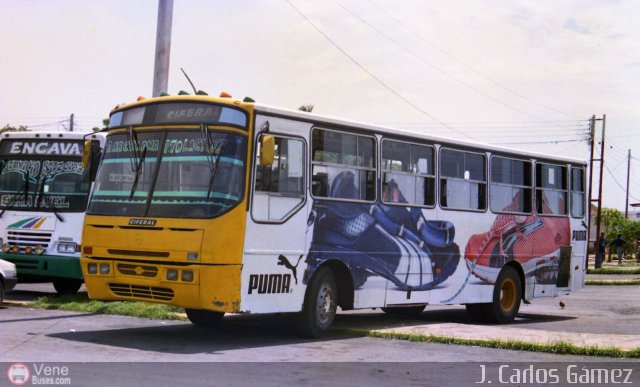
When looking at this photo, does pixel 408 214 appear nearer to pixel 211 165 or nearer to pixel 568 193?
pixel 211 165

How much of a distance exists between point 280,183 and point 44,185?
24.6 feet

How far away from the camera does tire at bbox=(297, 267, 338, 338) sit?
12562 mm

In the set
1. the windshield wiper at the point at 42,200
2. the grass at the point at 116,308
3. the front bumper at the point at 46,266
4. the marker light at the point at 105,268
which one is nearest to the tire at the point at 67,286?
the front bumper at the point at 46,266

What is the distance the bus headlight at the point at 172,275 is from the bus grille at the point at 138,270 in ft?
0.69

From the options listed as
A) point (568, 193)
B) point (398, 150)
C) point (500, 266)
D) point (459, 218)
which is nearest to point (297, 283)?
point (398, 150)

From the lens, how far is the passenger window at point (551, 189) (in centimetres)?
1823

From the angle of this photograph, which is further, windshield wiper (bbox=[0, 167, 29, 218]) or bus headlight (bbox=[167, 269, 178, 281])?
windshield wiper (bbox=[0, 167, 29, 218])

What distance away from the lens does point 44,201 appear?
58.4ft

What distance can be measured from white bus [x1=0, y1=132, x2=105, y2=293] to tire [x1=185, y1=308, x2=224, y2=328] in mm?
4295

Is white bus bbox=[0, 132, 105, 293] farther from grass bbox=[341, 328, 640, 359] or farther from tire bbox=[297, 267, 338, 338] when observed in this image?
grass bbox=[341, 328, 640, 359]

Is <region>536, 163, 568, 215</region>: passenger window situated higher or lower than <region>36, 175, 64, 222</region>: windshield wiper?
higher

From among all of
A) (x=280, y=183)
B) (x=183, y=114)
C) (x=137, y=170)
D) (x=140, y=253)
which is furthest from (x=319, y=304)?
(x=183, y=114)

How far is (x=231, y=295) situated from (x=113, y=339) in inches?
68.4

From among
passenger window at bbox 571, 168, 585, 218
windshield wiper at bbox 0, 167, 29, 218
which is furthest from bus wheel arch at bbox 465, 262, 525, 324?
windshield wiper at bbox 0, 167, 29, 218
